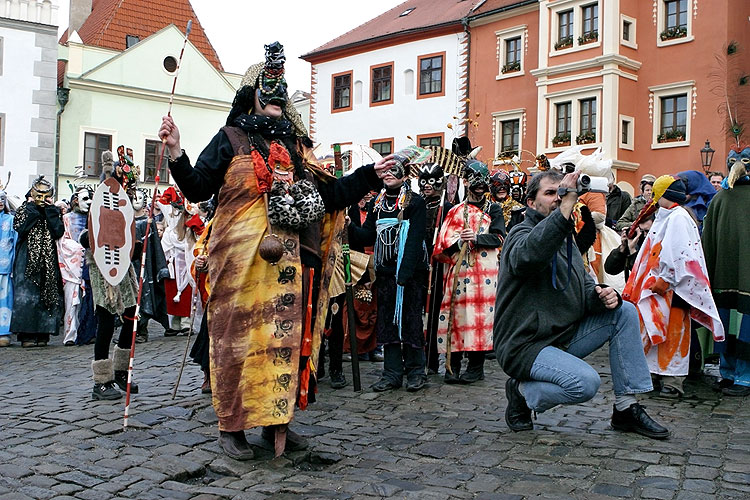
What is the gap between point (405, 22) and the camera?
34.8m

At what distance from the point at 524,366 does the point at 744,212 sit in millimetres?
3035

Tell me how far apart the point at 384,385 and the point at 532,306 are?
2179 millimetres

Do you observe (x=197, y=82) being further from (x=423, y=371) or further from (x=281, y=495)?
(x=281, y=495)

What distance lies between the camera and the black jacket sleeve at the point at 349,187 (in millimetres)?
4750

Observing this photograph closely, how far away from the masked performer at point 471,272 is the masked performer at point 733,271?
72.8 inches

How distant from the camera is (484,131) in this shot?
31.5 meters

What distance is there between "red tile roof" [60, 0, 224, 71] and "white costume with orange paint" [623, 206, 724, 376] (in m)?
29.4

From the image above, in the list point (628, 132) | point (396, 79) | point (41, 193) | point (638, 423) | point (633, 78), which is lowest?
point (638, 423)

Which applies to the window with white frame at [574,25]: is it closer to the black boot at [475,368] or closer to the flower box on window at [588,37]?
the flower box on window at [588,37]

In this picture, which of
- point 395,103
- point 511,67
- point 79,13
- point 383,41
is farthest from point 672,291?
point 79,13

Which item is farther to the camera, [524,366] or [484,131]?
[484,131]

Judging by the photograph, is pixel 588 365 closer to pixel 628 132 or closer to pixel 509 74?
pixel 628 132

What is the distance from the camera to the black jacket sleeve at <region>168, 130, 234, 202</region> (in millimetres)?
4316

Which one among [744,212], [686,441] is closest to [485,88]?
[744,212]
